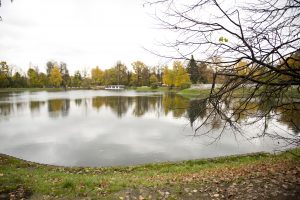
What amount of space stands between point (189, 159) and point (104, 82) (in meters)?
111

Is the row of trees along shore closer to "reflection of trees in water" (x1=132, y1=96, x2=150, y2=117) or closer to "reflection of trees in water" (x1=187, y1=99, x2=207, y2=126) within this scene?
"reflection of trees in water" (x1=132, y1=96, x2=150, y2=117)

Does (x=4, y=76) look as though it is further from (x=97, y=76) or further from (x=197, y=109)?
(x=197, y=109)

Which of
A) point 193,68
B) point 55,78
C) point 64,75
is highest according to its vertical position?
point 64,75

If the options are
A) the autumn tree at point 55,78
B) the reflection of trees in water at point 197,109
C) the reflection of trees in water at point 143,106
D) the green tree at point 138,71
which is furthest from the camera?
the green tree at point 138,71

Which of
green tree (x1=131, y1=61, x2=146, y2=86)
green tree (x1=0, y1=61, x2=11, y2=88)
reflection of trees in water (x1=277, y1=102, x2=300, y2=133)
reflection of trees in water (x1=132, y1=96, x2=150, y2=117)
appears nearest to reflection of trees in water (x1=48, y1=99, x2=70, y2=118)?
reflection of trees in water (x1=132, y1=96, x2=150, y2=117)

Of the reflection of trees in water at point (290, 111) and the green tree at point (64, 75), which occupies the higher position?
the green tree at point (64, 75)

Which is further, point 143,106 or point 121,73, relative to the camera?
point 121,73

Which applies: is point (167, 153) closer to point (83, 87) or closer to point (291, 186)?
point (291, 186)

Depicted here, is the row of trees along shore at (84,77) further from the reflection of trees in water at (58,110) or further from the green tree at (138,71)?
the reflection of trees in water at (58,110)

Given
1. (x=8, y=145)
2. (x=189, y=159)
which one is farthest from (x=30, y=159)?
(x=189, y=159)

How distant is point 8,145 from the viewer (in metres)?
15.4

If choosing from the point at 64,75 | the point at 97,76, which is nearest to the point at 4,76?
the point at 64,75

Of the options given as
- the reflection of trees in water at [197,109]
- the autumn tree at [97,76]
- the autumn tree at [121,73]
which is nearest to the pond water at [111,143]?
the reflection of trees in water at [197,109]

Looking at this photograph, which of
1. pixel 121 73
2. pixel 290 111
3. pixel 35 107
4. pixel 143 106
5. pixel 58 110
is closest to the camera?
pixel 290 111
